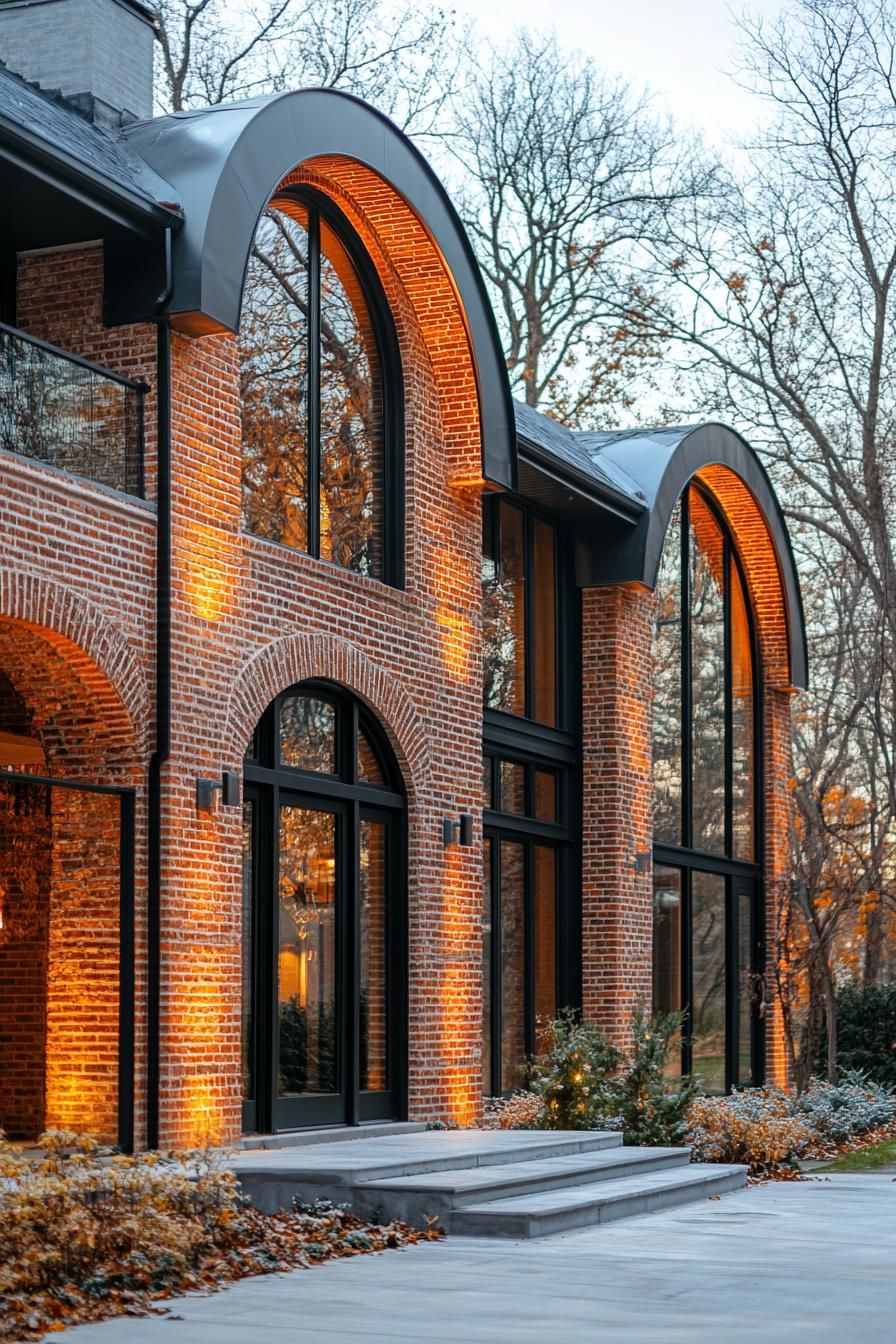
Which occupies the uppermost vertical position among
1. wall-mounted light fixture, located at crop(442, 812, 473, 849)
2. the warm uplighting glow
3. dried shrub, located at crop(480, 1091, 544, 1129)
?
the warm uplighting glow

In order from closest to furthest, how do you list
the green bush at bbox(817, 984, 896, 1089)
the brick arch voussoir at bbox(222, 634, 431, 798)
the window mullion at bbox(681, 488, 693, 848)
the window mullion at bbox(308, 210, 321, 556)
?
1. the brick arch voussoir at bbox(222, 634, 431, 798)
2. the window mullion at bbox(308, 210, 321, 556)
3. the window mullion at bbox(681, 488, 693, 848)
4. the green bush at bbox(817, 984, 896, 1089)

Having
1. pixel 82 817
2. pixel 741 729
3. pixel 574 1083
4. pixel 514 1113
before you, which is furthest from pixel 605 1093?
pixel 741 729

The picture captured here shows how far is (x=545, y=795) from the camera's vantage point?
18.4 metres

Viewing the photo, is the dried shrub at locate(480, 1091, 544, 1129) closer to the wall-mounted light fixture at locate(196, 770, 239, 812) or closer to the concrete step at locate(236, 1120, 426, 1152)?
the concrete step at locate(236, 1120, 426, 1152)

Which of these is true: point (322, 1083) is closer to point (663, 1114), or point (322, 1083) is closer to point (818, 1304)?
point (663, 1114)

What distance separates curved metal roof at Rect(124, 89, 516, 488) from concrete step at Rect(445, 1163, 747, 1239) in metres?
5.65

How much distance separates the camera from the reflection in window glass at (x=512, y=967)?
1706 cm

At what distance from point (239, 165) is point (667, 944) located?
10972 mm

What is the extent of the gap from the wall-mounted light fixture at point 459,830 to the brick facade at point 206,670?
0.31 ft

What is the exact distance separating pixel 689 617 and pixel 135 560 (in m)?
10.7

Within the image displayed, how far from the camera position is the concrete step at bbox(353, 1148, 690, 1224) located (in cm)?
1035

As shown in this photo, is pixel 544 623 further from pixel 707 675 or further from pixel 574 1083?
pixel 574 1083

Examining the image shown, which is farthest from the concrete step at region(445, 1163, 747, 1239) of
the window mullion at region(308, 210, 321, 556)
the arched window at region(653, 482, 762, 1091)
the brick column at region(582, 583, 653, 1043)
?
the arched window at region(653, 482, 762, 1091)

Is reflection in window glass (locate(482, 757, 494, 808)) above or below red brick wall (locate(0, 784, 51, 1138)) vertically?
above
